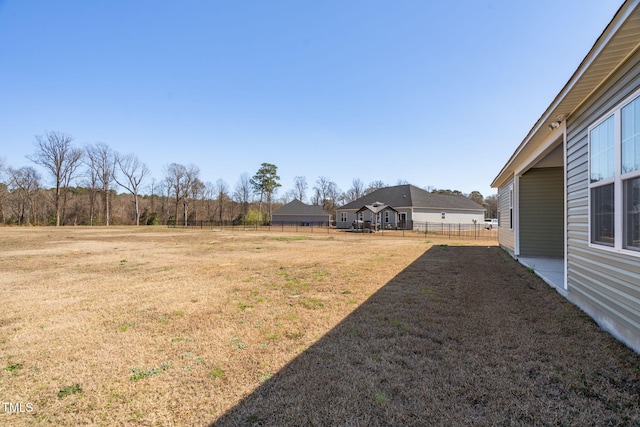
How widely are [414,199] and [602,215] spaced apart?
91.7ft

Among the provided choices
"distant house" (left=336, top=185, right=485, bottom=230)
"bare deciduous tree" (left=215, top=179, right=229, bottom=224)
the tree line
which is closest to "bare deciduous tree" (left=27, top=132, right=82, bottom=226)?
the tree line

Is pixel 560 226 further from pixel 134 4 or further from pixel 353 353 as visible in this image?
pixel 134 4

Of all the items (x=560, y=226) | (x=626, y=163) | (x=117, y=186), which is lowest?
(x=560, y=226)

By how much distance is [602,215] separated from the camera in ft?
11.2

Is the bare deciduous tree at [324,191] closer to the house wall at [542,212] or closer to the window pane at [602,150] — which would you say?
the house wall at [542,212]

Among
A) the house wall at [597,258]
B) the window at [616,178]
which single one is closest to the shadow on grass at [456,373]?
the house wall at [597,258]

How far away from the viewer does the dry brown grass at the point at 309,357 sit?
1.99 metres

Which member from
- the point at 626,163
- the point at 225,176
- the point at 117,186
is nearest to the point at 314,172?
the point at 225,176

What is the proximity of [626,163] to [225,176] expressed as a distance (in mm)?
55140

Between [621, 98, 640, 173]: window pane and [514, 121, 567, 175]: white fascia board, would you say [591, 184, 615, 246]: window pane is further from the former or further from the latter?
[514, 121, 567, 175]: white fascia board

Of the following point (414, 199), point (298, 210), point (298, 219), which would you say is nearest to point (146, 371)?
point (414, 199)

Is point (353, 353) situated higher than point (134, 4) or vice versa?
point (134, 4)

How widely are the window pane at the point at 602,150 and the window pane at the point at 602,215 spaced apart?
6.6 inches

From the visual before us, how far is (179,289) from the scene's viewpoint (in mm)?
5652
